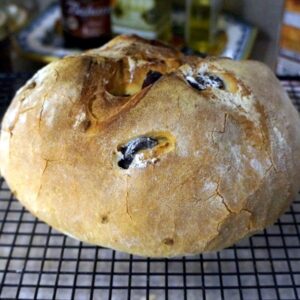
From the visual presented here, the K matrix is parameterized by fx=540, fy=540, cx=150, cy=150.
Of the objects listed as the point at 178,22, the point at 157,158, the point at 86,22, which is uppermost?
the point at 157,158

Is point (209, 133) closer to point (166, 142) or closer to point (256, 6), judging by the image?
point (166, 142)

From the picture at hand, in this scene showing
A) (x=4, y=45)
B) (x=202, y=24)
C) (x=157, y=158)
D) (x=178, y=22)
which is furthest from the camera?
(x=178, y=22)

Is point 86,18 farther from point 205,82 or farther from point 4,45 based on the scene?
point 205,82

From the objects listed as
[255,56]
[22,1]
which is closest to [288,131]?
[255,56]

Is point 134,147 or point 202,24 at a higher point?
point 134,147

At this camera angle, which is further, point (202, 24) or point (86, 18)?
point (202, 24)

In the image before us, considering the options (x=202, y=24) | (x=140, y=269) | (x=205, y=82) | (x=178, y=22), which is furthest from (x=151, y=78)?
(x=178, y=22)

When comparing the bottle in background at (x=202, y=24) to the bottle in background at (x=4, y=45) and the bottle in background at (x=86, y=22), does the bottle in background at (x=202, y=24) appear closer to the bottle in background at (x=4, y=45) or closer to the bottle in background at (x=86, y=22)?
the bottle in background at (x=86, y=22)
